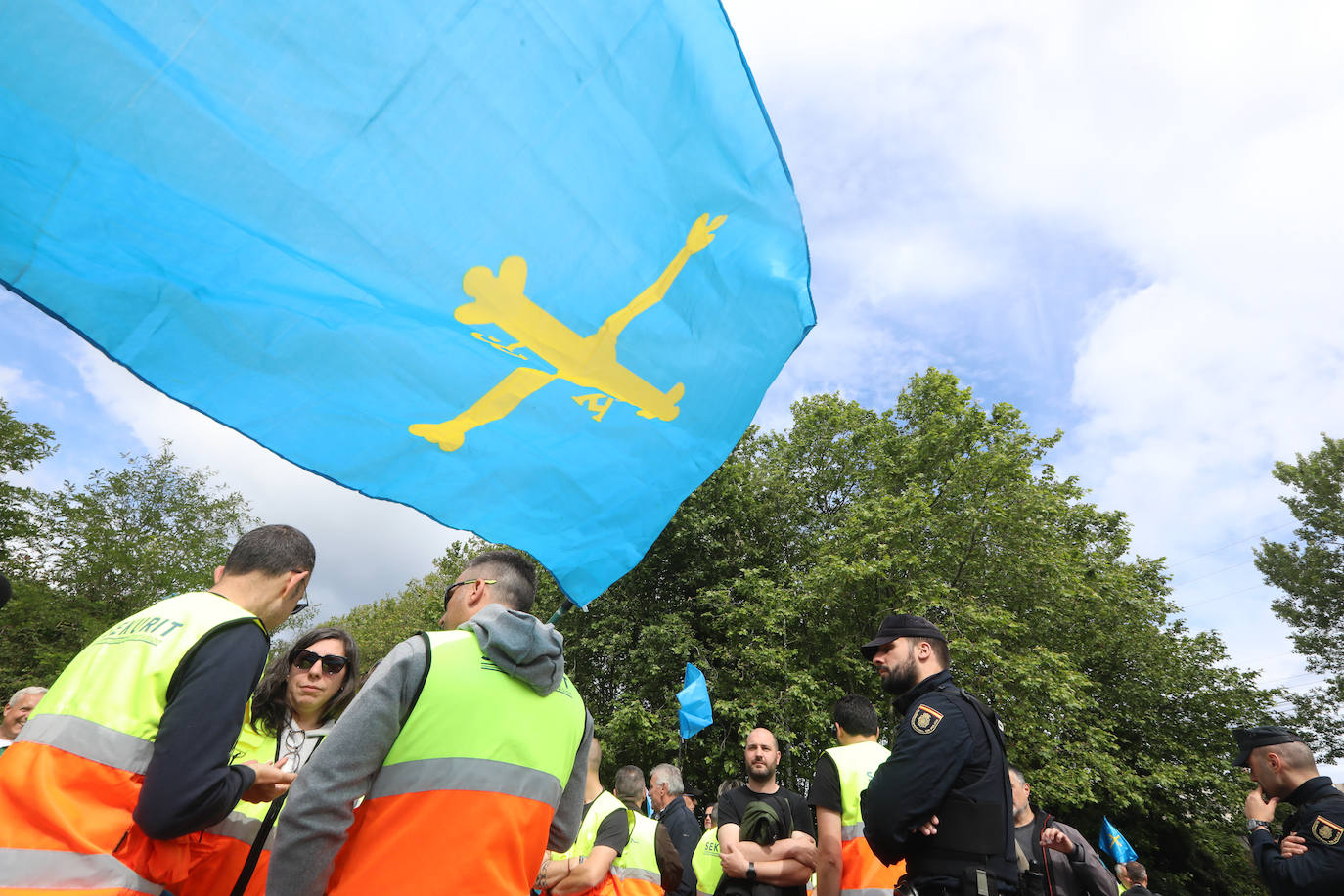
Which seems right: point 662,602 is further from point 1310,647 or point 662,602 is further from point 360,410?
point 1310,647

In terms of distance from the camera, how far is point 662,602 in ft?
76.0

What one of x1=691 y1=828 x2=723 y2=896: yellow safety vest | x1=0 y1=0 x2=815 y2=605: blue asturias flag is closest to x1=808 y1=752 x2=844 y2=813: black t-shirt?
x1=691 y1=828 x2=723 y2=896: yellow safety vest

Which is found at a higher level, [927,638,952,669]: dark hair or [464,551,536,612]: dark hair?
[927,638,952,669]: dark hair

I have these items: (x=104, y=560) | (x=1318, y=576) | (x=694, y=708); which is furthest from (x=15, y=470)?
(x=1318, y=576)

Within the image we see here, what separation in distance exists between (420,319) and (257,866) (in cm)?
205

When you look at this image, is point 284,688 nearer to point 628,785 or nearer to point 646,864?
point 646,864

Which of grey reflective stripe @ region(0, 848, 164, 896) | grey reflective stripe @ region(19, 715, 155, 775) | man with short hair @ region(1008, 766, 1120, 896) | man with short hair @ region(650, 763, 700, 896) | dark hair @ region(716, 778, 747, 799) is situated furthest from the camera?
man with short hair @ region(650, 763, 700, 896)

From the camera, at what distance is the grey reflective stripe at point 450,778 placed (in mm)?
2086

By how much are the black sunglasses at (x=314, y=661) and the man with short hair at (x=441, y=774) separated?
4.53 ft

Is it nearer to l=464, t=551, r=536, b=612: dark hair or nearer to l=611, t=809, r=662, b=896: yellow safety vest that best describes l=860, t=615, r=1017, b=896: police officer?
l=464, t=551, r=536, b=612: dark hair

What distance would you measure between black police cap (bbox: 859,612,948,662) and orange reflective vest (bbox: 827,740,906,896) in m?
0.71

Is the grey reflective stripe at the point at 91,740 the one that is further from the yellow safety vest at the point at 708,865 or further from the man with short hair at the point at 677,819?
the man with short hair at the point at 677,819

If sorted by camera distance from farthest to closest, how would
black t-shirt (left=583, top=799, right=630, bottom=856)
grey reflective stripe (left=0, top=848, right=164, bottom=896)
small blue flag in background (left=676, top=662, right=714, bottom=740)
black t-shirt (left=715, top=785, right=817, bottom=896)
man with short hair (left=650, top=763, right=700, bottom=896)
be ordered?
1. small blue flag in background (left=676, top=662, right=714, bottom=740)
2. man with short hair (left=650, top=763, right=700, bottom=896)
3. black t-shirt (left=715, top=785, right=817, bottom=896)
4. black t-shirt (left=583, top=799, right=630, bottom=856)
5. grey reflective stripe (left=0, top=848, right=164, bottom=896)

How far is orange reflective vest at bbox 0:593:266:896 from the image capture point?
1.94m
